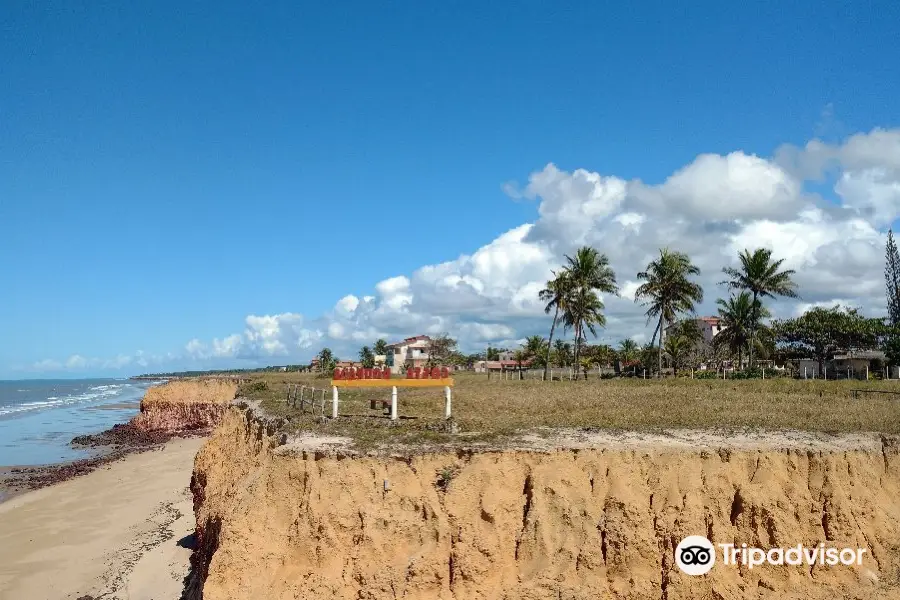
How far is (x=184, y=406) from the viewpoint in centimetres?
5703

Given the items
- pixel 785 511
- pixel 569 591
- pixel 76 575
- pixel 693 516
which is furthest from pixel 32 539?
pixel 785 511

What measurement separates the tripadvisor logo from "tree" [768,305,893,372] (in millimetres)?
51977

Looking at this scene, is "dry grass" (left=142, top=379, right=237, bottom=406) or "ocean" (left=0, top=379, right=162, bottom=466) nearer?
"ocean" (left=0, top=379, right=162, bottom=466)

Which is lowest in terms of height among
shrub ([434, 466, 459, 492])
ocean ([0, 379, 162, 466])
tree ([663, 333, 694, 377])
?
ocean ([0, 379, 162, 466])

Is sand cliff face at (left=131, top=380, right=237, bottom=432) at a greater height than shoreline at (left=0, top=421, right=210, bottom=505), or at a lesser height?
greater

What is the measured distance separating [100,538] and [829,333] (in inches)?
2418

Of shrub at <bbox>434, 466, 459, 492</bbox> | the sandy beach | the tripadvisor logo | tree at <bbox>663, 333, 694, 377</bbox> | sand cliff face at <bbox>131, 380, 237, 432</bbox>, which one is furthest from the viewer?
tree at <bbox>663, 333, 694, 377</bbox>

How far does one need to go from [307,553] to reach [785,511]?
353 inches

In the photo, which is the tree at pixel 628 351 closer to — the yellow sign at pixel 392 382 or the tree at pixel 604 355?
the tree at pixel 604 355

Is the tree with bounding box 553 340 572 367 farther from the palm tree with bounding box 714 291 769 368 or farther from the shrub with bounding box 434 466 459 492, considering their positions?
the shrub with bounding box 434 466 459 492

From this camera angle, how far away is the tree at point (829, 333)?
58.8m

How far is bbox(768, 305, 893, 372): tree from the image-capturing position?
58.8 metres

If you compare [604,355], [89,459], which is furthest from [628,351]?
[89,459]

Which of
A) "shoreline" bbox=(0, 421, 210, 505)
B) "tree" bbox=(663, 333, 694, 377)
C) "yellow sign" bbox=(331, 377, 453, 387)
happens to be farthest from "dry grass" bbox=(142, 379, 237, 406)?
"yellow sign" bbox=(331, 377, 453, 387)
